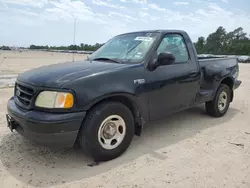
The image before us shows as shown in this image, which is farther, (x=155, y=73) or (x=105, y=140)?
(x=155, y=73)

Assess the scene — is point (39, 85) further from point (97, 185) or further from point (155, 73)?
point (155, 73)

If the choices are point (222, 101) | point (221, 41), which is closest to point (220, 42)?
point (221, 41)

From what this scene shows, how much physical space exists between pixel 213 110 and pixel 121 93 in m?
2.88

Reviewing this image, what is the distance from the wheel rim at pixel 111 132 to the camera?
3248mm

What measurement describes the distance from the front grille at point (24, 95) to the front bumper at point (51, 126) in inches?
5.6

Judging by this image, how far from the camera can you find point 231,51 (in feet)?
211

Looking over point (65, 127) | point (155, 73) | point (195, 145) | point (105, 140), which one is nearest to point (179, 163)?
point (195, 145)

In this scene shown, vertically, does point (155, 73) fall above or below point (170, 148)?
above

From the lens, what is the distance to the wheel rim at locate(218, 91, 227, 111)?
5.48 metres

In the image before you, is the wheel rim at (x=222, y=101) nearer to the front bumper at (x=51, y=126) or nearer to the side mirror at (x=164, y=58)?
the side mirror at (x=164, y=58)

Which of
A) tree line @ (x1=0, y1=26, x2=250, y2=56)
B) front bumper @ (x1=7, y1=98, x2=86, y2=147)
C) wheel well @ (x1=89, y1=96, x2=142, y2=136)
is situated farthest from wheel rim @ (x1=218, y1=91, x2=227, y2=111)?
tree line @ (x1=0, y1=26, x2=250, y2=56)

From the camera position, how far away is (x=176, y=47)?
14.5 feet

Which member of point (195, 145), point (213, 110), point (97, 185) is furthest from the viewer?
point (213, 110)

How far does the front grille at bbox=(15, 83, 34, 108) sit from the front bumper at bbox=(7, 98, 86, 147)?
0.14 metres
